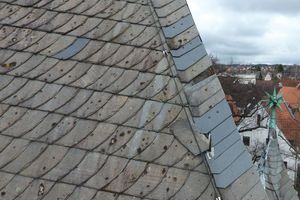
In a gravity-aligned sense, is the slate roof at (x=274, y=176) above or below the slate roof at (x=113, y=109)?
below

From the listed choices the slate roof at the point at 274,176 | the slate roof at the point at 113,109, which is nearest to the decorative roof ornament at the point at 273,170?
the slate roof at the point at 274,176

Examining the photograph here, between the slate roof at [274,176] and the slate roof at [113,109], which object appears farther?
the slate roof at [274,176]

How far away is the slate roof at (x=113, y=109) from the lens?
282 cm

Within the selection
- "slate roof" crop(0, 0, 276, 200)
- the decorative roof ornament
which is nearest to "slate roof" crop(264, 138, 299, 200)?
the decorative roof ornament

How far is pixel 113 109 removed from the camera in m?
3.12

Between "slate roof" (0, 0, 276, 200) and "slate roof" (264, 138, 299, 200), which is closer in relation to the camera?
"slate roof" (0, 0, 276, 200)

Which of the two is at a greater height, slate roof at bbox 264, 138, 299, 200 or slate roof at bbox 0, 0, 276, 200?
slate roof at bbox 0, 0, 276, 200

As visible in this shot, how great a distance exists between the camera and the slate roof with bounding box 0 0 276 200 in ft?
9.25

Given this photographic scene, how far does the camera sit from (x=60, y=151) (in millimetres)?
2988

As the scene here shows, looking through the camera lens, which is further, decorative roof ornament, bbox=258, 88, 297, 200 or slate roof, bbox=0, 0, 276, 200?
decorative roof ornament, bbox=258, 88, 297, 200

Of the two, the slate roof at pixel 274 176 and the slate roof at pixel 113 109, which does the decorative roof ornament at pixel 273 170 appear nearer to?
the slate roof at pixel 274 176

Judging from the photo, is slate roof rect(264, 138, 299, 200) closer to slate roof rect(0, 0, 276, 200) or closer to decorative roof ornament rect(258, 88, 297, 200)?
decorative roof ornament rect(258, 88, 297, 200)

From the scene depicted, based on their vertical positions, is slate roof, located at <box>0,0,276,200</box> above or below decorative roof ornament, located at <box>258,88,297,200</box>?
above

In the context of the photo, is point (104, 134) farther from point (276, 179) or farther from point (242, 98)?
point (242, 98)
